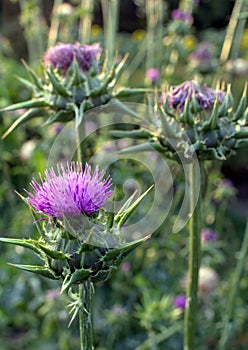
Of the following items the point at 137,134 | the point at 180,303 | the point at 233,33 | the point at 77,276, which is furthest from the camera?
the point at 233,33

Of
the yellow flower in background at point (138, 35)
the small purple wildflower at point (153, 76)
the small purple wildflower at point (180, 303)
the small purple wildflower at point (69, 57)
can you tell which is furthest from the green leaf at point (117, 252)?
the yellow flower in background at point (138, 35)

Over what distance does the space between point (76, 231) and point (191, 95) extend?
80 cm

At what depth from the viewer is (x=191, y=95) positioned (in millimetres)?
2186

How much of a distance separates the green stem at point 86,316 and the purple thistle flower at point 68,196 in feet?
0.78

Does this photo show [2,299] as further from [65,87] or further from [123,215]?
[123,215]

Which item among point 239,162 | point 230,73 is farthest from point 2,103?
point 239,162

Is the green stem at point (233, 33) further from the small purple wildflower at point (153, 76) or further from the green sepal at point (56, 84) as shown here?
the green sepal at point (56, 84)

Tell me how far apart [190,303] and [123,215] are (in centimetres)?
74

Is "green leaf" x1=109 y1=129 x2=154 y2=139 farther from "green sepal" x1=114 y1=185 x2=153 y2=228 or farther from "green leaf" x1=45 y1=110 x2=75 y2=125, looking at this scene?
"green sepal" x1=114 y1=185 x2=153 y2=228

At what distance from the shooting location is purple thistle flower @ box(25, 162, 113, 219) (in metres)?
1.65

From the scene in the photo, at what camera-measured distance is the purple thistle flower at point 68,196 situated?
1.65 metres

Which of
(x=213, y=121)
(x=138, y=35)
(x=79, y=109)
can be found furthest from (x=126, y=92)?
(x=138, y=35)

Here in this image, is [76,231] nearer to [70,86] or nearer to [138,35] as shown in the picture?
[70,86]

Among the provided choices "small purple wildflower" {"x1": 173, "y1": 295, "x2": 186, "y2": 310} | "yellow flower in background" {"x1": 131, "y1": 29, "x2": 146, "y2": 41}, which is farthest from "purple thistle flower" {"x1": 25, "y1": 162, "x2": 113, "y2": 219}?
"yellow flower in background" {"x1": 131, "y1": 29, "x2": 146, "y2": 41}
